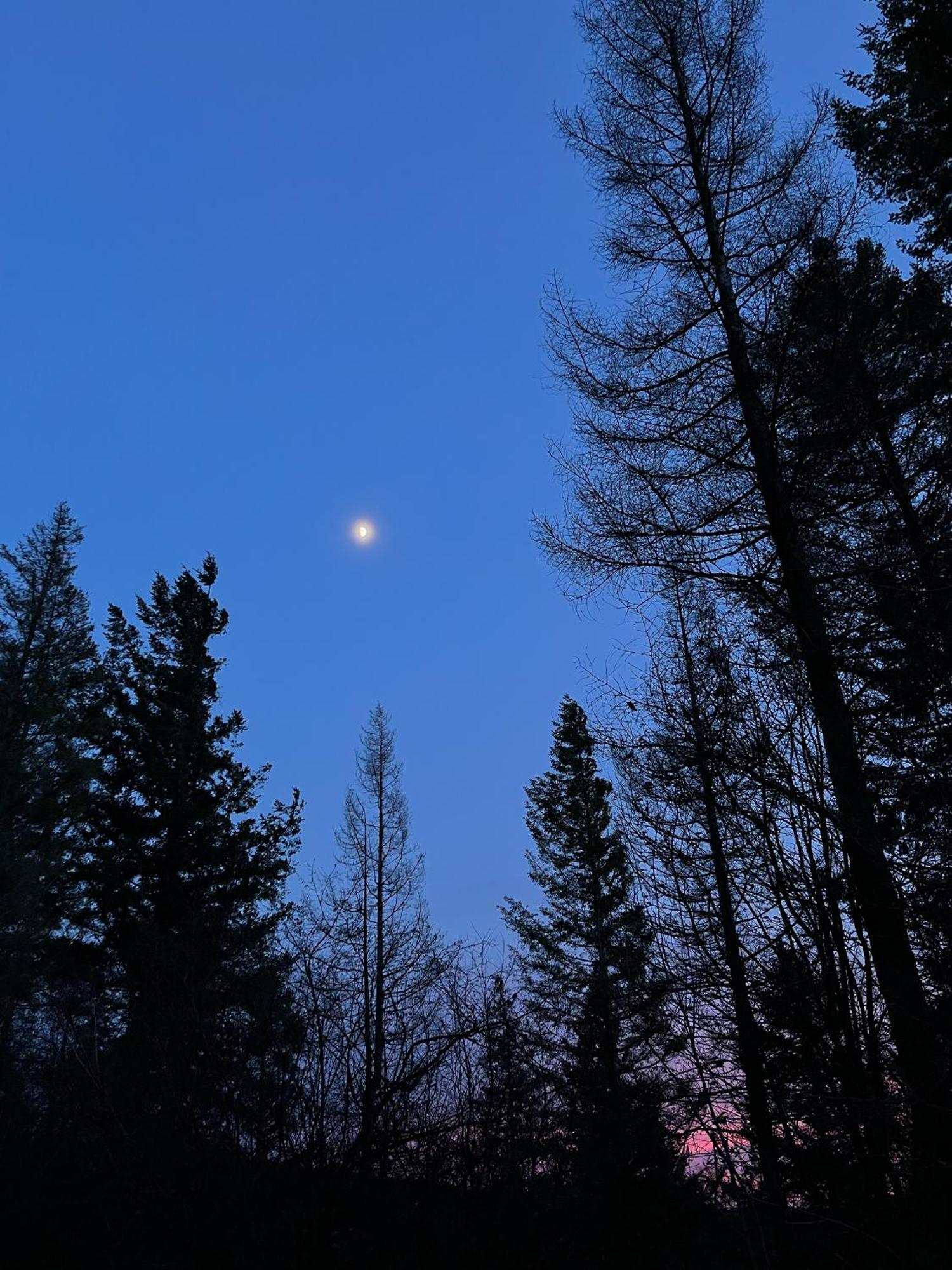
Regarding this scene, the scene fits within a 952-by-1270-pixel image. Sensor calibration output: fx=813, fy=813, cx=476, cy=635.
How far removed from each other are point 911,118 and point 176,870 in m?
18.6

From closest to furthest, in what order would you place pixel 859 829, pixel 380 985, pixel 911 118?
1. pixel 859 829
2. pixel 911 118
3. pixel 380 985

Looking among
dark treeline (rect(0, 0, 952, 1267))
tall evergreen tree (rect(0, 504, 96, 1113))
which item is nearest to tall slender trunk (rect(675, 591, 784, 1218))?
dark treeline (rect(0, 0, 952, 1267))

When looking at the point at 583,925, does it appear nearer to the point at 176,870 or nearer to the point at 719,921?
the point at 176,870

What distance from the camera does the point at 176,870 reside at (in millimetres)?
17922

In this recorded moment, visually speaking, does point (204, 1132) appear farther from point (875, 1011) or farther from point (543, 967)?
point (543, 967)

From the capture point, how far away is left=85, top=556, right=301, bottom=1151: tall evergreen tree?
10961mm

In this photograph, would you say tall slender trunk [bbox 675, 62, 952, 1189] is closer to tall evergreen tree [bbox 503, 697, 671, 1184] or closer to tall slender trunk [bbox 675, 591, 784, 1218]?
tall slender trunk [bbox 675, 591, 784, 1218]

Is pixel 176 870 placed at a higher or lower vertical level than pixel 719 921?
higher

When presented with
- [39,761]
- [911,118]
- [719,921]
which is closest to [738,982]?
[719,921]

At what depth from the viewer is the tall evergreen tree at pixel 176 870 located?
11.0 m

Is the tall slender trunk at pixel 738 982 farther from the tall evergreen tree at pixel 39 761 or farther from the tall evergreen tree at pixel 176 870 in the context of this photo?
the tall evergreen tree at pixel 39 761

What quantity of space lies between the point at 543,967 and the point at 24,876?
14.3 m

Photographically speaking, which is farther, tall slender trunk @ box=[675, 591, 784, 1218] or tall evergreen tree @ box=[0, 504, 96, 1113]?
tall evergreen tree @ box=[0, 504, 96, 1113]

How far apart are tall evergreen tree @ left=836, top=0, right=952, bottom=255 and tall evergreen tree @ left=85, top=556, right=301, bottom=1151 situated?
488 inches
